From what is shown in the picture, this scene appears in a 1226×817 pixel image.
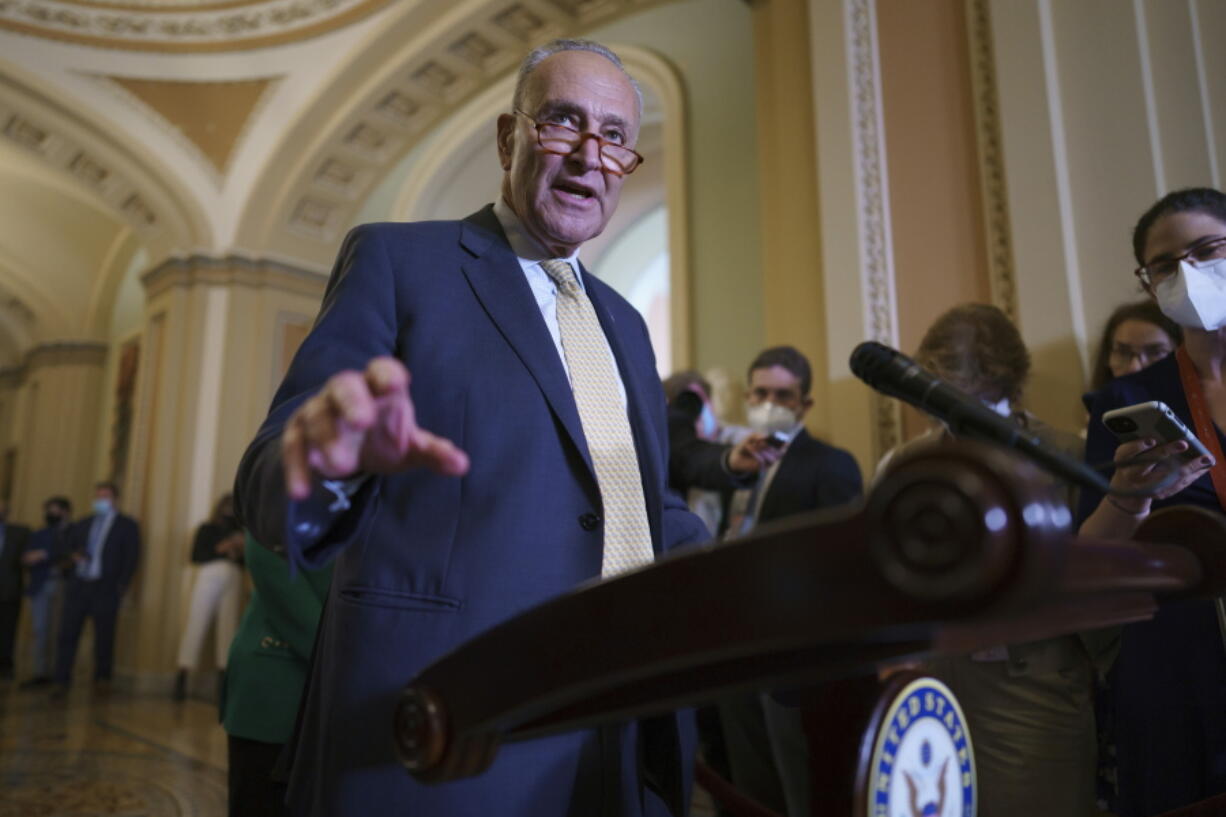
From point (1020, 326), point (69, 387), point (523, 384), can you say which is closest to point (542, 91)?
point (523, 384)

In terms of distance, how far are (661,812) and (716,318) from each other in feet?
17.7

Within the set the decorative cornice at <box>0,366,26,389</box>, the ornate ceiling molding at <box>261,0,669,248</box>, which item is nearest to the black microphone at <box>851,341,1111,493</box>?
the ornate ceiling molding at <box>261,0,669,248</box>

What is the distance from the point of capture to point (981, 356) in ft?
6.59

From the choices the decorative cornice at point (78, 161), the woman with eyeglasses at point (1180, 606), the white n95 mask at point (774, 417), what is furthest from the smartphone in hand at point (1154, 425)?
the decorative cornice at point (78, 161)

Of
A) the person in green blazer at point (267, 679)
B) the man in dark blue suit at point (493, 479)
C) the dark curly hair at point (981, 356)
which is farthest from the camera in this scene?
the dark curly hair at point (981, 356)

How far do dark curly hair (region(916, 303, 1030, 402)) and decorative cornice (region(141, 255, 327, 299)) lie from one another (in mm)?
7396

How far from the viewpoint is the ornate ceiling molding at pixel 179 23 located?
7504 mm

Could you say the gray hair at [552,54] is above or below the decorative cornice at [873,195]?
below

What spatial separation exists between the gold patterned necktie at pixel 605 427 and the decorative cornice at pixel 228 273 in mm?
7827

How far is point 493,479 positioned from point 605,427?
0.16 metres

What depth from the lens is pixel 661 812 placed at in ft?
3.15

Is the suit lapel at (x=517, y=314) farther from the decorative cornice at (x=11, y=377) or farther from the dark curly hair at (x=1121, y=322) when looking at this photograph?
the decorative cornice at (x=11, y=377)

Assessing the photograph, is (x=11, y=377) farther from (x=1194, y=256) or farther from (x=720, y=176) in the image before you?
(x=1194, y=256)

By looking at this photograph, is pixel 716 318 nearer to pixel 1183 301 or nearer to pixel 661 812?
pixel 1183 301
